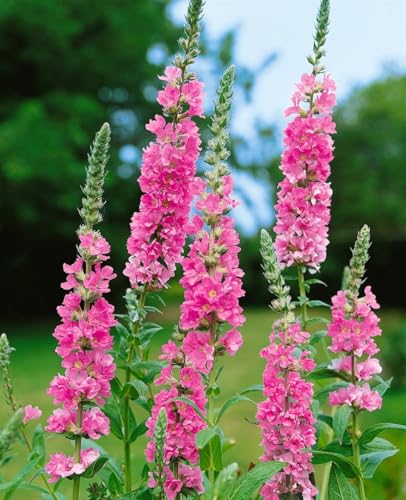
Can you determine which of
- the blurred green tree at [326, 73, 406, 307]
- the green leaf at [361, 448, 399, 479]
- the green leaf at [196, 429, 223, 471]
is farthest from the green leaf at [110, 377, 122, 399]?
the blurred green tree at [326, 73, 406, 307]

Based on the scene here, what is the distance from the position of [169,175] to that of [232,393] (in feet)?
30.9

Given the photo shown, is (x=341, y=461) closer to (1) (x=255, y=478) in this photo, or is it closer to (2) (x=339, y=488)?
(2) (x=339, y=488)

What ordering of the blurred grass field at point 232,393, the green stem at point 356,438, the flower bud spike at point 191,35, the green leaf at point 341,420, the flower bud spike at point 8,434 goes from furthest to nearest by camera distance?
1. the blurred grass field at point 232,393
2. the green stem at point 356,438
3. the green leaf at point 341,420
4. the flower bud spike at point 191,35
5. the flower bud spike at point 8,434

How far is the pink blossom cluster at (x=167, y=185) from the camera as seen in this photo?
2443mm

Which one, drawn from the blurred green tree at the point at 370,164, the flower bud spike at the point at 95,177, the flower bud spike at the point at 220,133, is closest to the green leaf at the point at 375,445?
the flower bud spike at the point at 220,133

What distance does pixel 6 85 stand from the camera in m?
20.5

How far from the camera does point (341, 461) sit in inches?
102

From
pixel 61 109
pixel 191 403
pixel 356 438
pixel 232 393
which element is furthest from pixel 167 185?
pixel 61 109

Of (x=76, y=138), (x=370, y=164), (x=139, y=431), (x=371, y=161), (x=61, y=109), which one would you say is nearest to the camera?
(x=139, y=431)

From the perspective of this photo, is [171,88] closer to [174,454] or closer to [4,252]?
[174,454]

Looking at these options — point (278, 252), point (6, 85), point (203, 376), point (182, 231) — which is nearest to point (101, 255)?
point (182, 231)

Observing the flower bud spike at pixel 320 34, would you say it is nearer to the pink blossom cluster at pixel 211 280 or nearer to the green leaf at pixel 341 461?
the pink blossom cluster at pixel 211 280

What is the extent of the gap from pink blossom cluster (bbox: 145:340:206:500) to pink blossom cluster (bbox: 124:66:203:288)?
1.21ft

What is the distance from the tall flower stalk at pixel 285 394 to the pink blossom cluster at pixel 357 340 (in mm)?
266
